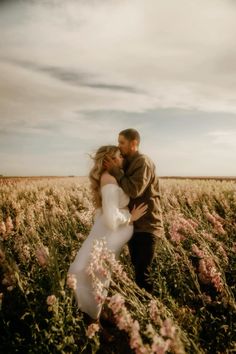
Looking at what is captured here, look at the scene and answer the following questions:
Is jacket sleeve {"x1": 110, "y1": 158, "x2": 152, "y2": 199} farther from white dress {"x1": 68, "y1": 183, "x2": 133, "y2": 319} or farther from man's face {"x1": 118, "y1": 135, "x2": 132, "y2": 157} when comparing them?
man's face {"x1": 118, "y1": 135, "x2": 132, "y2": 157}

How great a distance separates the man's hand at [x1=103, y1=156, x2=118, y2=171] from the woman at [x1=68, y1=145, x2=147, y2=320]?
0.08ft

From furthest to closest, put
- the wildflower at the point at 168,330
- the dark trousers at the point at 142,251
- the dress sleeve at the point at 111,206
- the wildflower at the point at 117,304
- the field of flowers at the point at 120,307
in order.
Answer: the dark trousers at the point at 142,251 < the dress sleeve at the point at 111,206 < the field of flowers at the point at 120,307 < the wildflower at the point at 117,304 < the wildflower at the point at 168,330

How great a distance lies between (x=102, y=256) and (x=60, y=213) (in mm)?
4100

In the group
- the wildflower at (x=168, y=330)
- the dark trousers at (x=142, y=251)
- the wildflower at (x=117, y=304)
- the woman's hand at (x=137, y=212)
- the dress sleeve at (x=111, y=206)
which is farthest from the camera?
the dark trousers at (x=142, y=251)

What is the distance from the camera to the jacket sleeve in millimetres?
3508

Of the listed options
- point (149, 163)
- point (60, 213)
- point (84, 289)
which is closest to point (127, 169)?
point (149, 163)

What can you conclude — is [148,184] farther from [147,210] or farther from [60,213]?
[60,213]

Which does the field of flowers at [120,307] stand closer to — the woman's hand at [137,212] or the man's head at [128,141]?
the woman's hand at [137,212]

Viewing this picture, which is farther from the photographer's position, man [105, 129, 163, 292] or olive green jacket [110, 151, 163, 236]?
man [105, 129, 163, 292]

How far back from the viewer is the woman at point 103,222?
340 cm

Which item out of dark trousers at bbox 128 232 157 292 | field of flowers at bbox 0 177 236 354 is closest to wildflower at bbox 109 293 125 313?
field of flowers at bbox 0 177 236 354

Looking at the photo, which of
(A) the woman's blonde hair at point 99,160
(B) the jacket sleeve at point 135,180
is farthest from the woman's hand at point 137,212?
(A) the woman's blonde hair at point 99,160

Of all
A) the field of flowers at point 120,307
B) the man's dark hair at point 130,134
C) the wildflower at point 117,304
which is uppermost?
the man's dark hair at point 130,134

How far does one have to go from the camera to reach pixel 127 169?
12.3 feet
